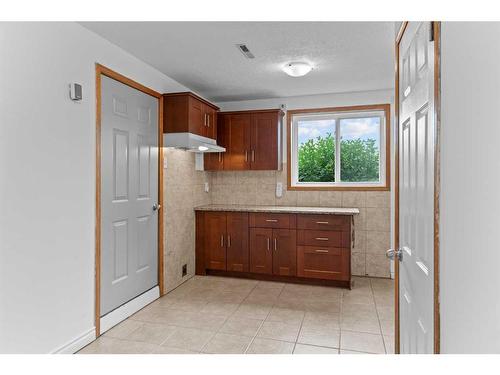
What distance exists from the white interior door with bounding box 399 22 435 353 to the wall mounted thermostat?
209cm

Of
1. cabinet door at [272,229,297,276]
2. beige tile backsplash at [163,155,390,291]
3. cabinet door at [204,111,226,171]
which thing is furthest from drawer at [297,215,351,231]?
cabinet door at [204,111,226,171]

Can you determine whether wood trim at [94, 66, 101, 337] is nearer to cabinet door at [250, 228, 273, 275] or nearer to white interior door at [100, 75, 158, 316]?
white interior door at [100, 75, 158, 316]

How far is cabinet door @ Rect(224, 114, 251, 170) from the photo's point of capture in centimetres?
427

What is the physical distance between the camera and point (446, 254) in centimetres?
95

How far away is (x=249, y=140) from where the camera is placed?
4258 mm

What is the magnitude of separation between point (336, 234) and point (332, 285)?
2.03 ft

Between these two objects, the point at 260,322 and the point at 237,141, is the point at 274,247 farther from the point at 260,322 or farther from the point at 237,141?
the point at 237,141

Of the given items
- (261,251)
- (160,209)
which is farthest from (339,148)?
(160,209)

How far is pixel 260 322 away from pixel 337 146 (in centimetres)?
257

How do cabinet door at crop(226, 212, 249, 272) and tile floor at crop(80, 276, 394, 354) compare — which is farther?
cabinet door at crop(226, 212, 249, 272)
